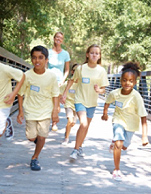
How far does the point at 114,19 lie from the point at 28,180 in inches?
904

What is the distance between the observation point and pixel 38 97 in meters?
Result: 4.80

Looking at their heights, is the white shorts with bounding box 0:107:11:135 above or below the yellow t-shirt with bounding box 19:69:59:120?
below

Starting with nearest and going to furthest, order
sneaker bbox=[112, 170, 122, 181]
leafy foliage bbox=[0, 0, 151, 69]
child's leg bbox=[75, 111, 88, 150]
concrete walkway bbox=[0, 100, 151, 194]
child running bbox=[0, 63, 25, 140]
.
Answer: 1. concrete walkway bbox=[0, 100, 151, 194]
2. child running bbox=[0, 63, 25, 140]
3. sneaker bbox=[112, 170, 122, 181]
4. child's leg bbox=[75, 111, 88, 150]
5. leafy foliage bbox=[0, 0, 151, 69]

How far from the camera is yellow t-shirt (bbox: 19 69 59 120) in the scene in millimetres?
4773

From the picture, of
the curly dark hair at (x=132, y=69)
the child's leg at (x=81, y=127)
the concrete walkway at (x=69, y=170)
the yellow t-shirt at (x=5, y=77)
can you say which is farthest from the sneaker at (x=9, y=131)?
the curly dark hair at (x=132, y=69)

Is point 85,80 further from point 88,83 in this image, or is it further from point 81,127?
point 81,127

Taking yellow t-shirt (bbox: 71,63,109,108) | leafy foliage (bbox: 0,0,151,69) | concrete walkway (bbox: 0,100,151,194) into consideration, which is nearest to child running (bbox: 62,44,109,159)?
yellow t-shirt (bbox: 71,63,109,108)

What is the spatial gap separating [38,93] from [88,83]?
993 mm

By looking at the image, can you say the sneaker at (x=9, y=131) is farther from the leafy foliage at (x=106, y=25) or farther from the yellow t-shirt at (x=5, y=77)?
the leafy foliage at (x=106, y=25)

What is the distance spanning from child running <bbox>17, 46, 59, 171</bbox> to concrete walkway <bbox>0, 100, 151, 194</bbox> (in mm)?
342

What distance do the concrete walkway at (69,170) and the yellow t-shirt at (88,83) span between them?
87 cm

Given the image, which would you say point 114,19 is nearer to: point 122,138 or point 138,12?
point 138,12

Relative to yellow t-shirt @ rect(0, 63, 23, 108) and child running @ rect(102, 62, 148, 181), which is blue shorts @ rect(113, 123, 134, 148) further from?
yellow t-shirt @ rect(0, 63, 23, 108)

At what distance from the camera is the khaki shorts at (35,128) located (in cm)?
483
